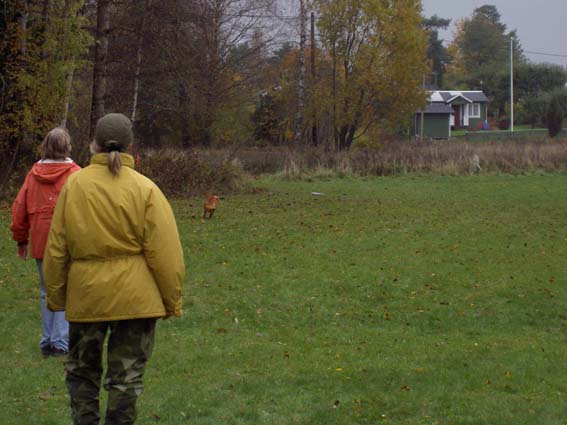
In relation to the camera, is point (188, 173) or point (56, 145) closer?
point (56, 145)

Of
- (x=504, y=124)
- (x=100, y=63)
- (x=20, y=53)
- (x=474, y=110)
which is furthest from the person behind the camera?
(x=474, y=110)

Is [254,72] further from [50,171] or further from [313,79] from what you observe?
[50,171]

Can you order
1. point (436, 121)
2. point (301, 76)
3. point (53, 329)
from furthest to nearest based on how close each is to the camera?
1. point (436, 121)
2. point (301, 76)
3. point (53, 329)

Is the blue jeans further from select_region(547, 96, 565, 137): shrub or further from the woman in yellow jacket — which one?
select_region(547, 96, 565, 137): shrub

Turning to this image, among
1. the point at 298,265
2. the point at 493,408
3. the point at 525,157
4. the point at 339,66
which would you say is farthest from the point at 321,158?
the point at 493,408

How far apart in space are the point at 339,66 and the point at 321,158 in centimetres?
1117

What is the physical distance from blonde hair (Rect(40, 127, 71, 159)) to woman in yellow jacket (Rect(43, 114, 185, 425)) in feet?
7.12

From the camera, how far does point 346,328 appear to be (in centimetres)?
885

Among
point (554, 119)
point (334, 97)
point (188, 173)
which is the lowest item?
point (188, 173)

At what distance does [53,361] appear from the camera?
285 inches

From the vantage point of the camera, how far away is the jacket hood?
6.75 meters

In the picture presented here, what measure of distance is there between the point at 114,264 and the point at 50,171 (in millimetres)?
2547

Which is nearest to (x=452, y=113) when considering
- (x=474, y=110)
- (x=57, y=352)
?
(x=474, y=110)

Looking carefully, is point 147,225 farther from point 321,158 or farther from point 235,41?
point 235,41
